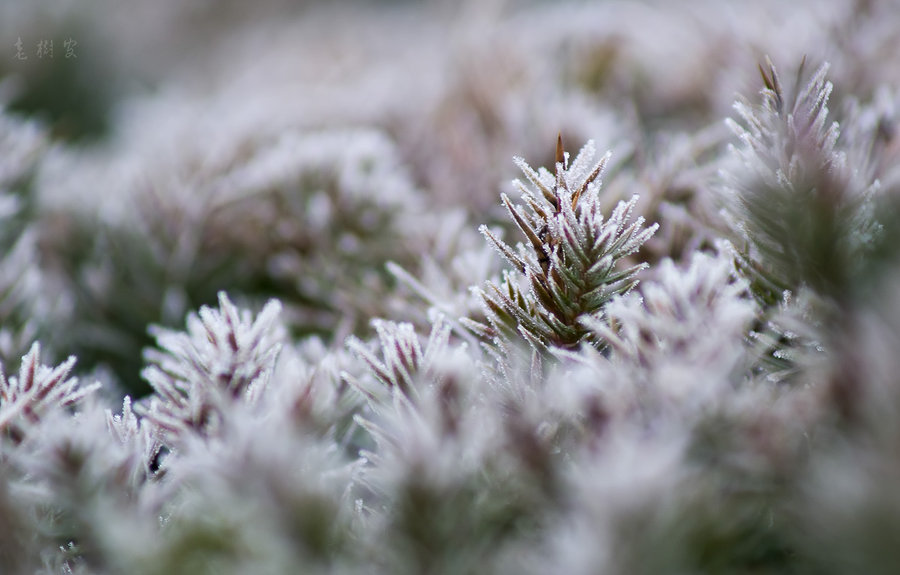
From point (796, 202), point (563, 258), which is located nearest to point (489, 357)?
point (563, 258)

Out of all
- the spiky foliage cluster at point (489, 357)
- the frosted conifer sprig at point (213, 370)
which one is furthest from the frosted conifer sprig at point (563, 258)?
the frosted conifer sprig at point (213, 370)

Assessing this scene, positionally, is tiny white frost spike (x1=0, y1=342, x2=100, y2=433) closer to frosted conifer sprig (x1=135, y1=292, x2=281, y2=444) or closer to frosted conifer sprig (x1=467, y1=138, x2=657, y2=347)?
frosted conifer sprig (x1=135, y1=292, x2=281, y2=444)

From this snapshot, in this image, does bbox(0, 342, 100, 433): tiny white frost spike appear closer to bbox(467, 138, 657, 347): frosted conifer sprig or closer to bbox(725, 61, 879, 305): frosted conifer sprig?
bbox(467, 138, 657, 347): frosted conifer sprig

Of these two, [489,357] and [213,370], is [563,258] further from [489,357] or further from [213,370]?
[213,370]

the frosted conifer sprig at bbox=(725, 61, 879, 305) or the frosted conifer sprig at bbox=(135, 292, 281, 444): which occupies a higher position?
the frosted conifer sprig at bbox=(725, 61, 879, 305)

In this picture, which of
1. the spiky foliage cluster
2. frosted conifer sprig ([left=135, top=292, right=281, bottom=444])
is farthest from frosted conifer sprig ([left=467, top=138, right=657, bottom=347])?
frosted conifer sprig ([left=135, top=292, right=281, bottom=444])

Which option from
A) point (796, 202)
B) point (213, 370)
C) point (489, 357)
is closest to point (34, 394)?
point (213, 370)

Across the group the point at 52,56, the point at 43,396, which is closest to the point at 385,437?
the point at 43,396
